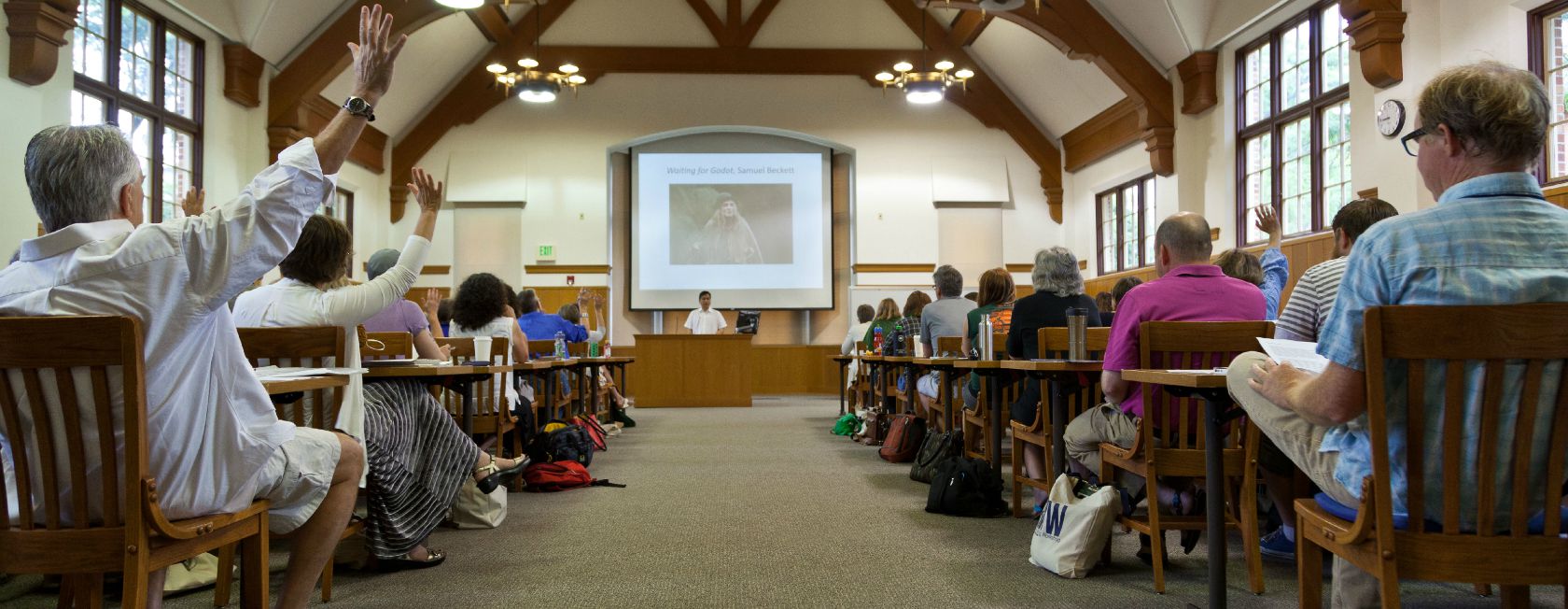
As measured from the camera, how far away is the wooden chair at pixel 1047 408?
345 cm

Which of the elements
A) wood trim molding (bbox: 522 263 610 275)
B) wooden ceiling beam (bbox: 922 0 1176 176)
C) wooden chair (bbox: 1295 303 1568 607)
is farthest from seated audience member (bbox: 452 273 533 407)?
wood trim molding (bbox: 522 263 610 275)

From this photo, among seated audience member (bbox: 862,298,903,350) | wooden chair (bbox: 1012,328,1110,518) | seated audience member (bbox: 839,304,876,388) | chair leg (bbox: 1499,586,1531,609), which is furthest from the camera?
seated audience member (bbox: 839,304,876,388)

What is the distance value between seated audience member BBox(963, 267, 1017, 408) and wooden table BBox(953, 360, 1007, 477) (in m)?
0.52

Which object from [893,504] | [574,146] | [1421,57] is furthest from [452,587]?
[574,146]

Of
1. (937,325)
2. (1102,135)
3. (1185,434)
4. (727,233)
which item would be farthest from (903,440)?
(727,233)

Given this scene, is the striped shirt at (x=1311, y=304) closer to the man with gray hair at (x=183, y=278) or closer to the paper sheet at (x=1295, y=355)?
the paper sheet at (x=1295, y=355)

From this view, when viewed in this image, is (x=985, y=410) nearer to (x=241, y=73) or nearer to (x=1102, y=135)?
(x=241, y=73)

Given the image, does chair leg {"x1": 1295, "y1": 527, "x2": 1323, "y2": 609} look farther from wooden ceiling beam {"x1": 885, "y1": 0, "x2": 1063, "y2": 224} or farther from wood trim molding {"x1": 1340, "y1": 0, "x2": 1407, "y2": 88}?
wooden ceiling beam {"x1": 885, "y1": 0, "x2": 1063, "y2": 224}

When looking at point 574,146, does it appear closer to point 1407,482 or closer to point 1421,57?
point 1421,57

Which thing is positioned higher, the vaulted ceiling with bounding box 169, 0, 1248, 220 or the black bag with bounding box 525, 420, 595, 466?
the vaulted ceiling with bounding box 169, 0, 1248, 220

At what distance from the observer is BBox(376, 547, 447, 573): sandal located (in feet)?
9.64

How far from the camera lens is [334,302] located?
2.73m

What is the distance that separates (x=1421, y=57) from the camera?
7031 millimetres

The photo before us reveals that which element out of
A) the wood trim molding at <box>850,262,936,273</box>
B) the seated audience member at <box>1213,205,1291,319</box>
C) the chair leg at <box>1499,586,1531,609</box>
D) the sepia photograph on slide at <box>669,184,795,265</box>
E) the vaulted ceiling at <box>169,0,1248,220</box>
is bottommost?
the chair leg at <box>1499,586,1531,609</box>
